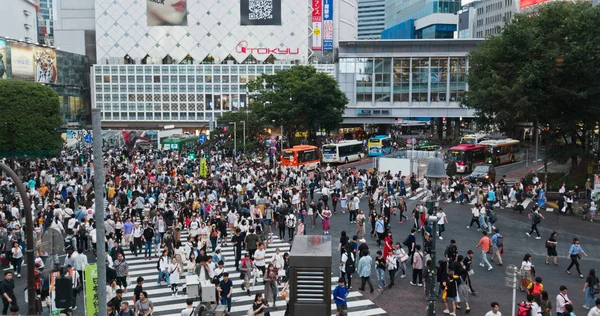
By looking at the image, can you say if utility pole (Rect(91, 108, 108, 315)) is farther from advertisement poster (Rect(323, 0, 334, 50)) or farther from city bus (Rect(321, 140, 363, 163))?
advertisement poster (Rect(323, 0, 334, 50))

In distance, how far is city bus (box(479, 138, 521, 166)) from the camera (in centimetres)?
4456

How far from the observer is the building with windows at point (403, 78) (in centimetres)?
6644

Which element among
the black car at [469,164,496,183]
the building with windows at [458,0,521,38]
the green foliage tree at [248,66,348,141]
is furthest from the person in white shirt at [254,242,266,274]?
the building with windows at [458,0,521,38]

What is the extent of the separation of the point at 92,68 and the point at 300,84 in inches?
1831

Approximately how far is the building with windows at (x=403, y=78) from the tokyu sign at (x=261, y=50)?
21.4 metres

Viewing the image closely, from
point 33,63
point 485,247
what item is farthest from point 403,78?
point 485,247

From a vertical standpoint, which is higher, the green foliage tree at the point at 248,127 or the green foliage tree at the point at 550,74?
the green foliage tree at the point at 550,74

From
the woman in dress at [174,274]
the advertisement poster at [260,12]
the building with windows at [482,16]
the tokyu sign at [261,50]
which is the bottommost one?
the woman in dress at [174,274]

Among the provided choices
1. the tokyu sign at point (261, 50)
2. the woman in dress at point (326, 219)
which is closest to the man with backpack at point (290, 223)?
the woman in dress at point (326, 219)

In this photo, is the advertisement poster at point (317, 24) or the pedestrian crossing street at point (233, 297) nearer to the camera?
the pedestrian crossing street at point (233, 297)

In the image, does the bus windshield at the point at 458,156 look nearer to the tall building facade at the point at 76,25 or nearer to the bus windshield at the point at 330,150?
the bus windshield at the point at 330,150

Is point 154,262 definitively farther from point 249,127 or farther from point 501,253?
point 249,127

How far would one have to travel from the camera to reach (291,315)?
9.97 metres

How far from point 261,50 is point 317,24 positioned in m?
10.1
